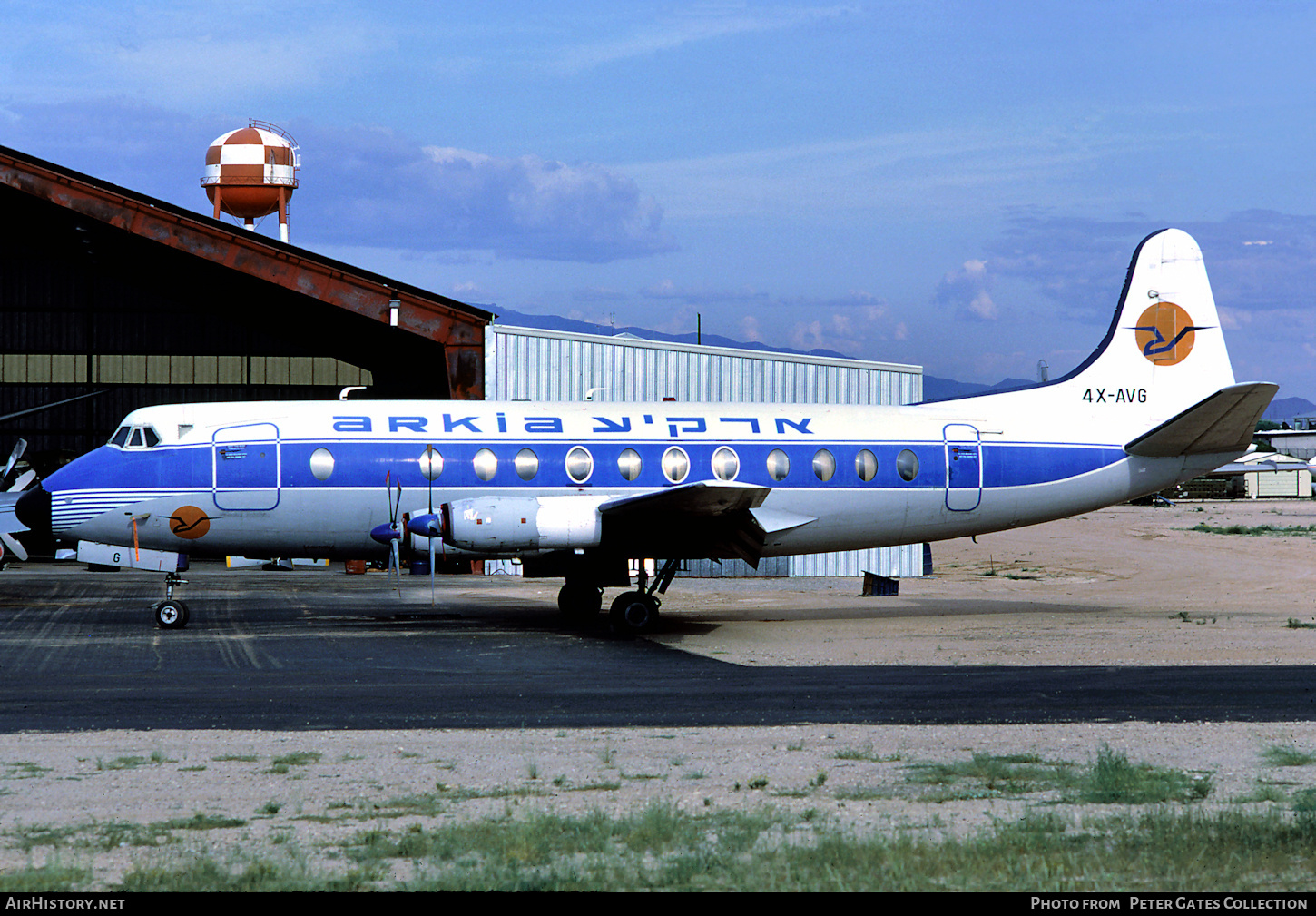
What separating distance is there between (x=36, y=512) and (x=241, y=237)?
13.8 metres

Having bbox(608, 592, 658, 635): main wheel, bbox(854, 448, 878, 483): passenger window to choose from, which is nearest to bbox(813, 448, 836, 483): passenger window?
bbox(854, 448, 878, 483): passenger window

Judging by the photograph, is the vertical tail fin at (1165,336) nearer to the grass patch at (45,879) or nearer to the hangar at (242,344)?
the hangar at (242,344)

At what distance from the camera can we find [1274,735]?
12.0 meters

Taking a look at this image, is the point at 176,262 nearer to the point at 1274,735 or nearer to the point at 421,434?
the point at 421,434

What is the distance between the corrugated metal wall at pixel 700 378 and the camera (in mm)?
33188

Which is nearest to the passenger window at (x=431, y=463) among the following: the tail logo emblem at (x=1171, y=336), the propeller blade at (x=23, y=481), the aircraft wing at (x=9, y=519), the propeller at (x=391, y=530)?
the propeller at (x=391, y=530)

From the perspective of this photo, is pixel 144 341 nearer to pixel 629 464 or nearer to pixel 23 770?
pixel 629 464

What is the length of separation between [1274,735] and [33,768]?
37.9 feet

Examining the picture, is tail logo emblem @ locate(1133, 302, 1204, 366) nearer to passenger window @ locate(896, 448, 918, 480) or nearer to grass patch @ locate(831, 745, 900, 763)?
passenger window @ locate(896, 448, 918, 480)

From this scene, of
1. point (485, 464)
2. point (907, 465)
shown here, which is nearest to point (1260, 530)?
point (907, 465)

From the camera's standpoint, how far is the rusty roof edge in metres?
32.5

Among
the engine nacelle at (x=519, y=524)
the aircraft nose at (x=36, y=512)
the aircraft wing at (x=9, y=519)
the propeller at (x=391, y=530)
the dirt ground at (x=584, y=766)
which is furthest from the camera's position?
the aircraft wing at (x=9, y=519)

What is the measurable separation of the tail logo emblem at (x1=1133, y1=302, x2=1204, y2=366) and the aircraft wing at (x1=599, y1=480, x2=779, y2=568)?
8202 millimetres

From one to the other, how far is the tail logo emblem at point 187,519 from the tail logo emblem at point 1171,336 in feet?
59.5
